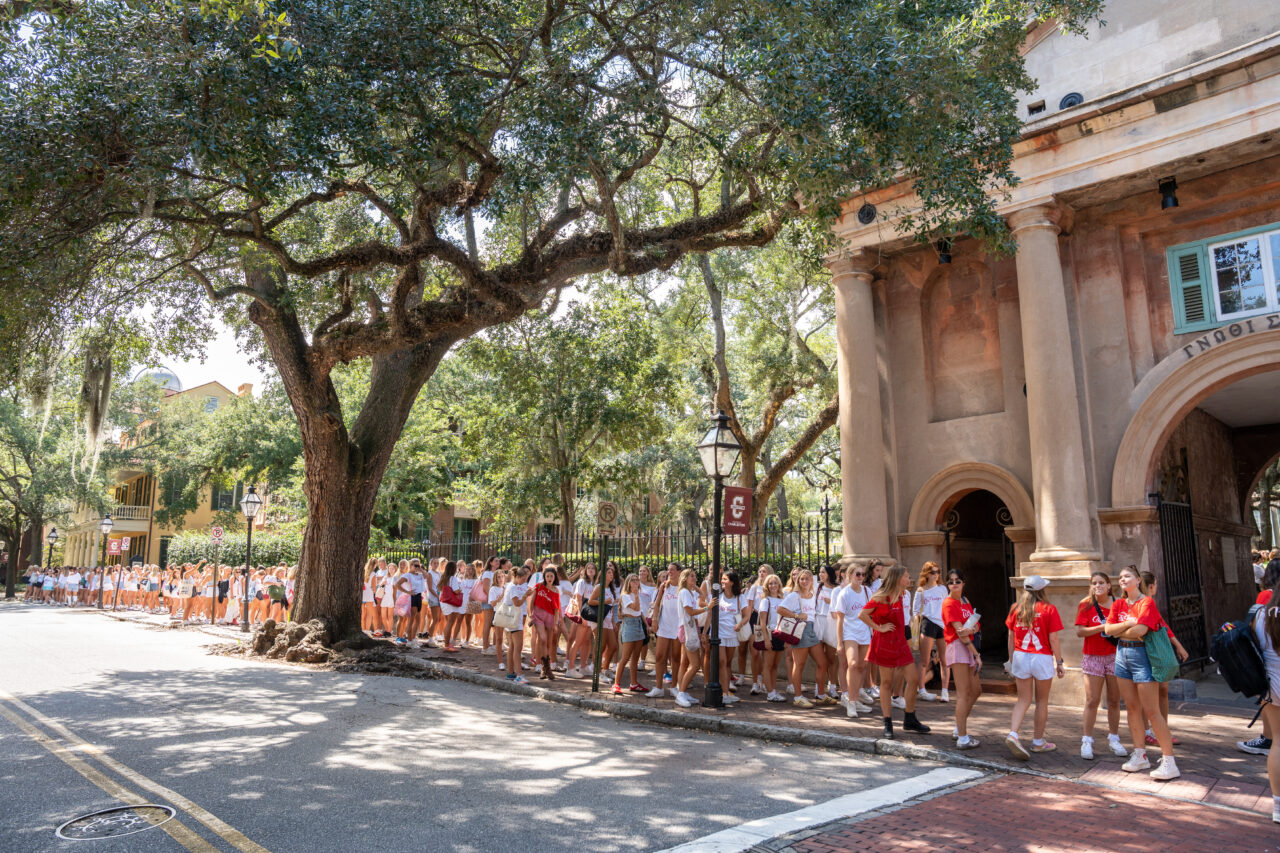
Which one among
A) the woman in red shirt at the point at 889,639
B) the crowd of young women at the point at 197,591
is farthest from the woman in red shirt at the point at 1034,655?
the crowd of young women at the point at 197,591

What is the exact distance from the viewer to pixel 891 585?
8336 mm

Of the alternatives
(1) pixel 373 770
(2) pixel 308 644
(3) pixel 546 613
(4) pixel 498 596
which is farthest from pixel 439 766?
(2) pixel 308 644

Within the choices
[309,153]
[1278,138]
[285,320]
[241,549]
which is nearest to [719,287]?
[285,320]

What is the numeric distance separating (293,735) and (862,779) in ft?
18.1

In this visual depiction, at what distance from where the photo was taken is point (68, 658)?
14.8m

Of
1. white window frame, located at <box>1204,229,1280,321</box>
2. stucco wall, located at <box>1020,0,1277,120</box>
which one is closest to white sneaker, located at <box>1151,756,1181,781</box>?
white window frame, located at <box>1204,229,1280,321</box>

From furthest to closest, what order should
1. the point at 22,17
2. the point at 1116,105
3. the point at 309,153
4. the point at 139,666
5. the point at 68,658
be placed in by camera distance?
the point at 68,658, the point at 139,666, the point at 1116,105, the point at 22,17, the point at 309,153

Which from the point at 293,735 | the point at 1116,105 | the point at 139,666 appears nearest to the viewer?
the point at 293,735

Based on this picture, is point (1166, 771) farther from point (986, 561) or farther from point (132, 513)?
point (132, 513)

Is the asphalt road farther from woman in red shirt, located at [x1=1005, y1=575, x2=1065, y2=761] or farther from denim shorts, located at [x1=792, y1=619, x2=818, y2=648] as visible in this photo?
denim shorts, located at [x1=792, y1=619, x2=818, y2=648]

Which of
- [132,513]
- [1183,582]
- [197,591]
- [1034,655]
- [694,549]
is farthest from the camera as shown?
[132,513]

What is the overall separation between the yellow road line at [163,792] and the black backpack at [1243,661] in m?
6.67

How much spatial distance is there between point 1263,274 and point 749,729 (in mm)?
9913

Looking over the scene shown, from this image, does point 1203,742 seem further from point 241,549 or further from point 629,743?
point 241,549
